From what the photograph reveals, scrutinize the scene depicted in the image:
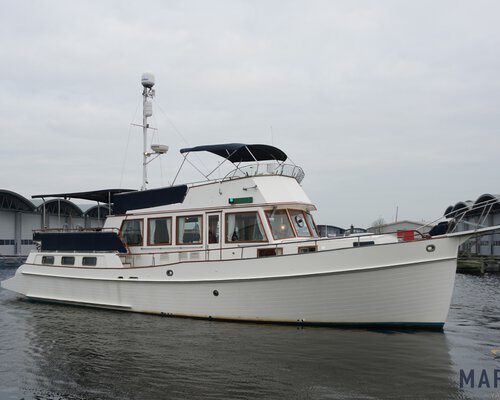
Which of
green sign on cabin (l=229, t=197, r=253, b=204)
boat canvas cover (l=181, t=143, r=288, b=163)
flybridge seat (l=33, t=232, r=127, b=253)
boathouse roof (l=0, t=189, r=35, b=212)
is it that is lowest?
flybridge seat (l=33, t=232, r=127, b=253)

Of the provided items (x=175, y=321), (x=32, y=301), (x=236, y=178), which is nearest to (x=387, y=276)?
(x=236, y=178)

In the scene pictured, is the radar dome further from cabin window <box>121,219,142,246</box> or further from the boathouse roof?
→ the boathouse roof

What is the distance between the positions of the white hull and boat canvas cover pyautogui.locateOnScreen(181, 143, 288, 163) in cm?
353

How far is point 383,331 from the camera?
10609 millimetres

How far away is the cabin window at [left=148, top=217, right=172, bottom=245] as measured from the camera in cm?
1371

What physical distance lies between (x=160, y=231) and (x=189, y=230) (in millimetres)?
1131

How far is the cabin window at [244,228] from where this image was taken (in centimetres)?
1230

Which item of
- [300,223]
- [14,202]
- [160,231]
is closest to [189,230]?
[160,231]

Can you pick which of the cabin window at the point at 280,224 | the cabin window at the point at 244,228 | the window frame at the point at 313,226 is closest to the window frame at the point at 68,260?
the cabin window at the point at 244,228

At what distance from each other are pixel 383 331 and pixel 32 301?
12.8 m

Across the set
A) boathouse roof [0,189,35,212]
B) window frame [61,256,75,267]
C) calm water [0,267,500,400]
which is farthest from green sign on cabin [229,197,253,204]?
boathouse roof [0,189,35,212]

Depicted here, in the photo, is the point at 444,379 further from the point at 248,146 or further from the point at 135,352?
the point at 248,146

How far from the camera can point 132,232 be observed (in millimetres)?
14500

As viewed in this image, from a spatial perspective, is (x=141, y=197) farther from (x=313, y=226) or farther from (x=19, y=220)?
(x=19, y=220)
